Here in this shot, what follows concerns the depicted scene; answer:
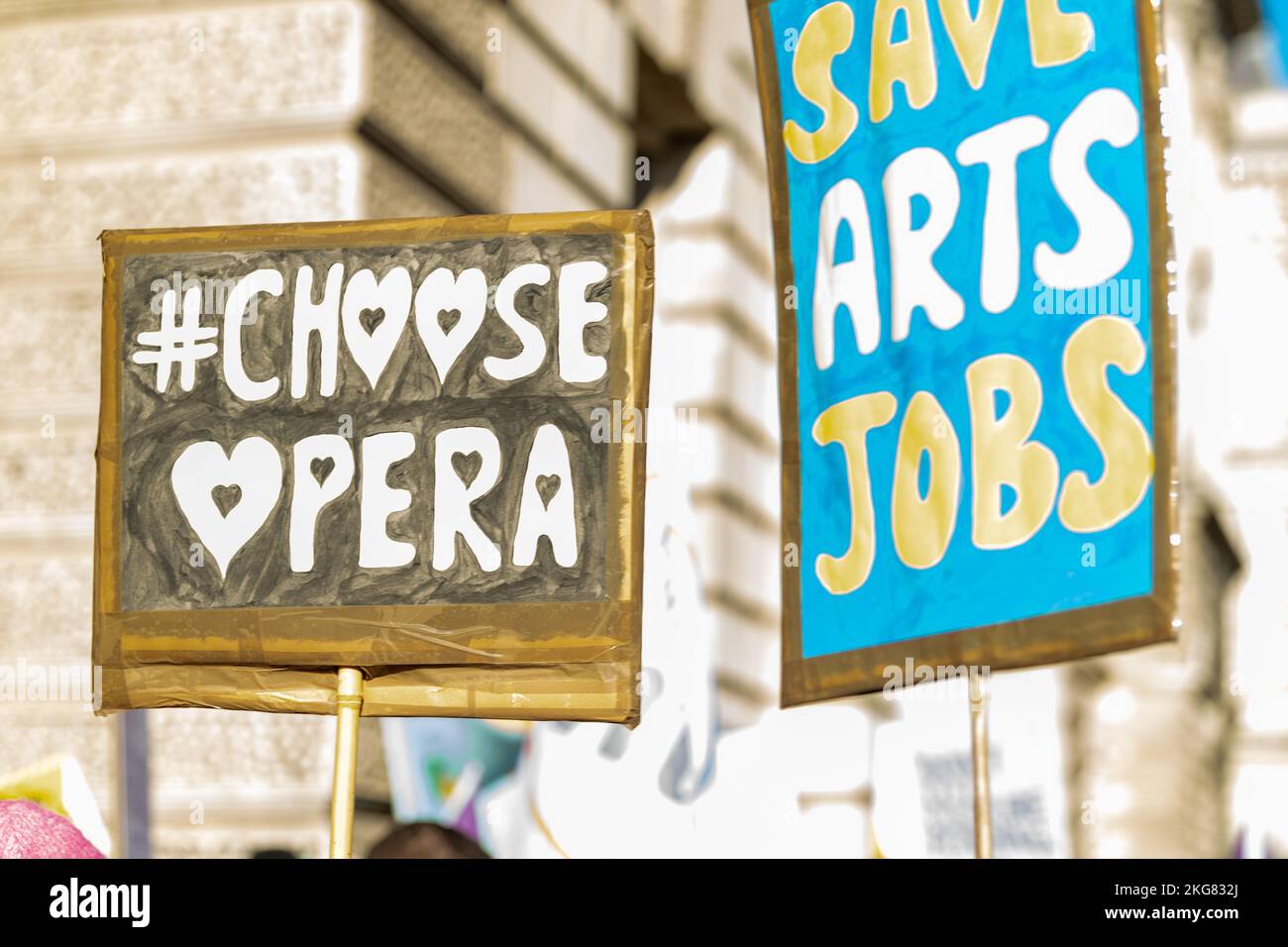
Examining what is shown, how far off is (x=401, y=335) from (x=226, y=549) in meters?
0.47

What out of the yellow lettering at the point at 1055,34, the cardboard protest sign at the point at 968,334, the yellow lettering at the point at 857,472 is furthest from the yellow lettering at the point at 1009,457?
the yellow lettering at the point at 1055,34

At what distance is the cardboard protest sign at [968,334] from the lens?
3162 millimetres

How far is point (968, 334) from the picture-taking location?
3426 mm

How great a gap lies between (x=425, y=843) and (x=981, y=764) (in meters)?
1.40

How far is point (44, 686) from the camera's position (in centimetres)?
566

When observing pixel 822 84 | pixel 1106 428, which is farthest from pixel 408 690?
pixel 822 84

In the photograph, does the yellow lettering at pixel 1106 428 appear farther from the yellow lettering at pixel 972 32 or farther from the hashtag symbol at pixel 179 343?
the hashtag symbol at pixel 179 343

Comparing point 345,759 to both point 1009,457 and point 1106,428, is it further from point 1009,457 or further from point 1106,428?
point 1106,428

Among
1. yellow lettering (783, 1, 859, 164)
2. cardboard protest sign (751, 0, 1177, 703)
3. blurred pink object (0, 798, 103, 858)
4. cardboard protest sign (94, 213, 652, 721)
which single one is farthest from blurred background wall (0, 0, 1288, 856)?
blurred pink object (0, 798, 103, 858)

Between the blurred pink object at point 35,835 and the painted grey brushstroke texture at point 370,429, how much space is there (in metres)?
0.39

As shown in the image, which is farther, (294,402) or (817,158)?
(817,158)

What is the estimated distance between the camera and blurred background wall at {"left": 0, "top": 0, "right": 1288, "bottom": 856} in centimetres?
566
